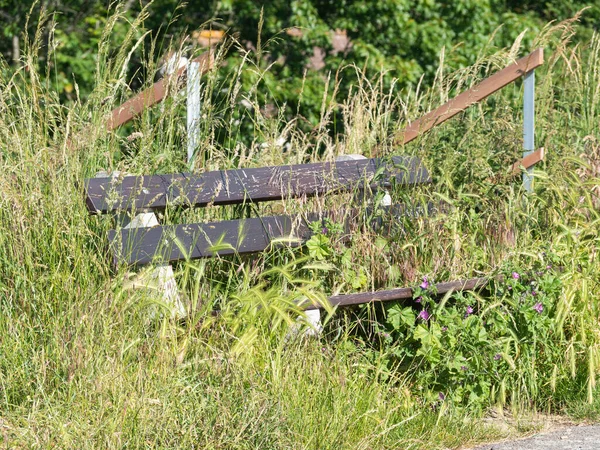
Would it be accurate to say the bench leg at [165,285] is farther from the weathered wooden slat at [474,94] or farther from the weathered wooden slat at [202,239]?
the weathered wooden slat at [474,94]

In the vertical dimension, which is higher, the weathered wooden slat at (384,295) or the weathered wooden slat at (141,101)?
the weathered wooden slat at (141,101)

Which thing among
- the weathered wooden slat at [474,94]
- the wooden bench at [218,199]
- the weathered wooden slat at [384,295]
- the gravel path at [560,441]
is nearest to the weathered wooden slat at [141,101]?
the wooden bench at [218,199]

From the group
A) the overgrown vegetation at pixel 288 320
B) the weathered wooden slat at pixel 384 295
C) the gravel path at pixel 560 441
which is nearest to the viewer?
the overgrown vegetation at pixel 288 320

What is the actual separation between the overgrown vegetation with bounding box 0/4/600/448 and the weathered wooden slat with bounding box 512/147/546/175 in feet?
0.28

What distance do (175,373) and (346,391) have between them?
29.8 inches

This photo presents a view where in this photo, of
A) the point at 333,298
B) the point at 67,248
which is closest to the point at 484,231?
the point at 333,298

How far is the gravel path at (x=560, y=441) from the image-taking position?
390cm

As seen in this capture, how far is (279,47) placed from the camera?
31.6ft

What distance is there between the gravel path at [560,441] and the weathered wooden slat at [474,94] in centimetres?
205

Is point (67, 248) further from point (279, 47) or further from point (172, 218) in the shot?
point (279, 47)

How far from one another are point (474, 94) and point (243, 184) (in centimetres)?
176

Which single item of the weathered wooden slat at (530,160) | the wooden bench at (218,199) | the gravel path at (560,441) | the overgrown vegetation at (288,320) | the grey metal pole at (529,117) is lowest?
the gravel path at (560,441)

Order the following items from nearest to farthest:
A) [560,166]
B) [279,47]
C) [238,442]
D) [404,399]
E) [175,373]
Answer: [238,442], [175,373], [404,399], [560,166], [279,47]

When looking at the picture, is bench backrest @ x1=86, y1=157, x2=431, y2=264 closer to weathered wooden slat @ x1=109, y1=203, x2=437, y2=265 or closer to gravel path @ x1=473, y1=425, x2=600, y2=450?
weathered wooden slat @ x1=109, y1=203, x2=437, y2=265
